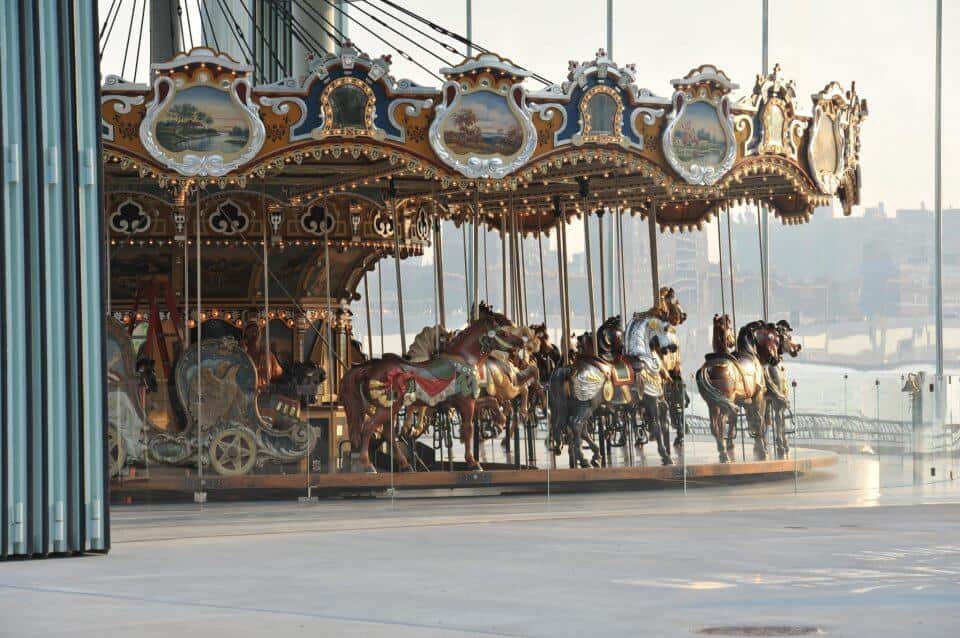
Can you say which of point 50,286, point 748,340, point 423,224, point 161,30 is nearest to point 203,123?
point 50,286

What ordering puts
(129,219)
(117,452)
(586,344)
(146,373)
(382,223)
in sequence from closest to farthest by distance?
(117,452)
(146,373)
(129,219)
(382,223)
(586,344)

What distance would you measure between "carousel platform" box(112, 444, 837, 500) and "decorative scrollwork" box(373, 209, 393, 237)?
11.9 ft

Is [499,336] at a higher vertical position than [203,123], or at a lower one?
lower

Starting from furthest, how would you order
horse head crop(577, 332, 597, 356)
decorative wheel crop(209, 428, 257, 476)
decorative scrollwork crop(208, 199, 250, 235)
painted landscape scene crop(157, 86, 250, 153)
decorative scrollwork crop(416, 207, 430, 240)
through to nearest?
decorative scrollwork crop(416, 207, 430, 240), horse head crop(577, 332, 597, 356), decorative scrollwork crop(208, 199, 250, 235), decorative wheel crop(209, 428, 257, 476), painted landscape scene crop(157, 86, 250, 153)

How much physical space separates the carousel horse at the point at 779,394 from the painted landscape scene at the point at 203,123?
21.1ft

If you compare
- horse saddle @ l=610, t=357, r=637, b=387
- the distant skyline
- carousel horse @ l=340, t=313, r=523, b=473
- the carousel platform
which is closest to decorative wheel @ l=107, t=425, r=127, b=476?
the carousel platform

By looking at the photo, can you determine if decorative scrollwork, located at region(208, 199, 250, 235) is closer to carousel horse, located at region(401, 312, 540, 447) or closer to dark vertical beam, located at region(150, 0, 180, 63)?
dark vertical beam, located at region(150, 0, 180, 63)

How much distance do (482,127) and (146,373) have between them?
398 centimetres

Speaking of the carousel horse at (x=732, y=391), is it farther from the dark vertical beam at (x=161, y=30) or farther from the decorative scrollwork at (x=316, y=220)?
the dark vertical beam at (x=161, y=30)

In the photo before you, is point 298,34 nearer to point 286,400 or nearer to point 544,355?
point 544,355

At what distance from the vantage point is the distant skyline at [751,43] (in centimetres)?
2689

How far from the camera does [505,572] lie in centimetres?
1002

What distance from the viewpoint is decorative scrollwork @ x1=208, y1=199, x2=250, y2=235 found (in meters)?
18.5

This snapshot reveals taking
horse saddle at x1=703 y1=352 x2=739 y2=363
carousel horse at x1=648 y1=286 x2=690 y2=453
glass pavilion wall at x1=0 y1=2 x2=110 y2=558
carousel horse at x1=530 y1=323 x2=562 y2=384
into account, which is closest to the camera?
glass pavilion wall at x1=0 y1=2 x2=110 y2=558
